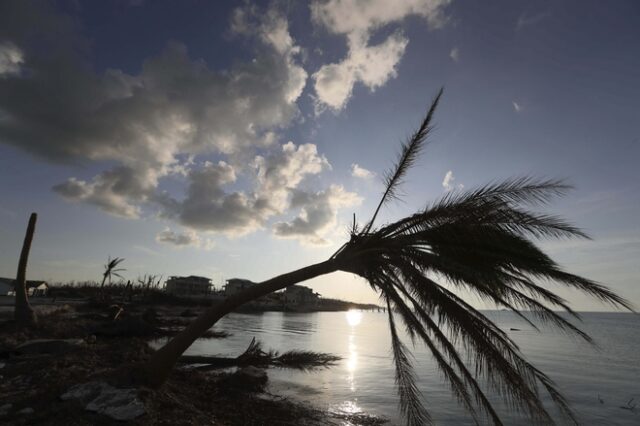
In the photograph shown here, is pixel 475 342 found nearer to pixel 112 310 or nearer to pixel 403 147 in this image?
pixel 403 147

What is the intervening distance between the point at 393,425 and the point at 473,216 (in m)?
8.33

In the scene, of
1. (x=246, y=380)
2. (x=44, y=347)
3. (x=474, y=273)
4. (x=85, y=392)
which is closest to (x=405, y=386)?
(x=474, y=273)

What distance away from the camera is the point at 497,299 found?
6.38 meters

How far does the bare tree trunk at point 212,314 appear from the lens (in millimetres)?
7480

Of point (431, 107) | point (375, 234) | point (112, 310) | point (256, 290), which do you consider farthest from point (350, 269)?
point (112, 310)

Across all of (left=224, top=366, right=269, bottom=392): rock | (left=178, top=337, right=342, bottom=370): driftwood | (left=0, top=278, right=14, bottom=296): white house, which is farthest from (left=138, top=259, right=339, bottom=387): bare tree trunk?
(left=0, top=278, right=14, bottom=296): white house

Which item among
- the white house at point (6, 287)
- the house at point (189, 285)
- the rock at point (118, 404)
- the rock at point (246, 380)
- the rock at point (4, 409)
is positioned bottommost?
the rock at point (246, 380)

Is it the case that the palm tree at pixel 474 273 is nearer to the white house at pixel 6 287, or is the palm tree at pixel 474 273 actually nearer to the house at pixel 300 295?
the white house at pixel 6 287

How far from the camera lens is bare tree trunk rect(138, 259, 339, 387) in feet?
24.5

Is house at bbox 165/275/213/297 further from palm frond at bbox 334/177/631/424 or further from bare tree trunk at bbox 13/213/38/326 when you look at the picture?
palm frond at bbox 334/177/631/424

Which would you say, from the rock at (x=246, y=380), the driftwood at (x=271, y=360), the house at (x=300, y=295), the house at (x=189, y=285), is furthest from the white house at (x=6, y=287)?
the house at (x=300, y=295)

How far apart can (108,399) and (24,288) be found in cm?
1342

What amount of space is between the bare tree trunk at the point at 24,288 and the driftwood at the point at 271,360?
9090 mm

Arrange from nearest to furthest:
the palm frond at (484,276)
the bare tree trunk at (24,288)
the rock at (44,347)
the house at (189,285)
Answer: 1. the palm frond at (484,276)
2. the rock at (44,347)
3. the bare tree trunk at (24,288)
4. the house at (189,285)
